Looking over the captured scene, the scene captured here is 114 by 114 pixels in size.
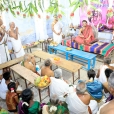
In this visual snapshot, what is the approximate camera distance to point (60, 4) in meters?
7.04

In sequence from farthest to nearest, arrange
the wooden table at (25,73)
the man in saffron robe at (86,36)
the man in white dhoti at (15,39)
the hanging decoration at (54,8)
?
the hanging decoration at (54,8) → the man in saffron robe at (86,36) → the man in white dhoti at (15,39) → the wooden table at (25,73)

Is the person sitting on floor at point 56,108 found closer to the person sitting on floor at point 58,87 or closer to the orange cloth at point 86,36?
the person sitting on floor at point 58,87

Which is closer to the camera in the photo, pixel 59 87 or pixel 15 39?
pixel 59 87

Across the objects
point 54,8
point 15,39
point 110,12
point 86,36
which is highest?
point 54,8

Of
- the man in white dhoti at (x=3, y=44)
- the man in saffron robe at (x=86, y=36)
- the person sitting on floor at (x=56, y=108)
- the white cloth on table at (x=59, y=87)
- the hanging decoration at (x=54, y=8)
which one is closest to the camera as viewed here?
the person sitting on floor at (x=56, y=108)

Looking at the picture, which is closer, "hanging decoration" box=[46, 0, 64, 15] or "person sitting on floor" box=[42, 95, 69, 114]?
"person sitting on floor" box=[42, 95, 69, 114]

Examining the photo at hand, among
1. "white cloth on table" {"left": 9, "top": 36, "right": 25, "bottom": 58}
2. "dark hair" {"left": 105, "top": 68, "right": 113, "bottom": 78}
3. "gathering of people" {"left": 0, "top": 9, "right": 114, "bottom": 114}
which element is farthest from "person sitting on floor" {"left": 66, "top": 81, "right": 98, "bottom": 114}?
"white cloth on table" {"left": 9, "top": 36, "right": 25, "bottom": 58}

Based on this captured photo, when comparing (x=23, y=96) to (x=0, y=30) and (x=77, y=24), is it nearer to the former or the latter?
(x=0, y=30)

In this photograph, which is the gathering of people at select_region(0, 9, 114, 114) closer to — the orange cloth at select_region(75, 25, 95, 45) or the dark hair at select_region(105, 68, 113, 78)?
the dark hair at select_region(105, 68, 113, 78)

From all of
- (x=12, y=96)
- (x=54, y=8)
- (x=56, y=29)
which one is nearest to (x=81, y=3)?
(x=54, y=8)

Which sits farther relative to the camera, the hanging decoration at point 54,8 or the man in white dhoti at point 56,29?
the hanging decoration at point 54,8

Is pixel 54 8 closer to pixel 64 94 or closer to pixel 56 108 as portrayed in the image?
pixel 64 94

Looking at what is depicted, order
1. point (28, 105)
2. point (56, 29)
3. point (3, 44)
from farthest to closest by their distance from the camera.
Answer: point (56, 29)
point (3, 44)
point (28, 105)

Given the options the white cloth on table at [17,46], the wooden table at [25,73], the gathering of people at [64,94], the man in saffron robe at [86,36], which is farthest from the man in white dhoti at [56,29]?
the wooden table at [25,73]
